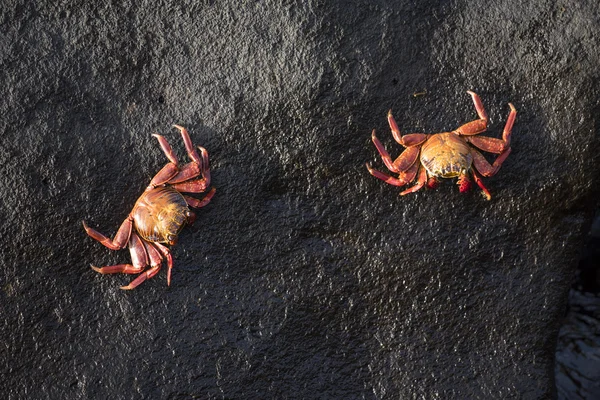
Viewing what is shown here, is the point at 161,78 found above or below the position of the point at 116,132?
above

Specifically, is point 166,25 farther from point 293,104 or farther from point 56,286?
point 56,286

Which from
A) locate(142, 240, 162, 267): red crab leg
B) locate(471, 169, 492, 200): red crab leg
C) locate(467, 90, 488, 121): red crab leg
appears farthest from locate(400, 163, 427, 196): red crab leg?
locate(142, 240, 162, 267): red crab leg

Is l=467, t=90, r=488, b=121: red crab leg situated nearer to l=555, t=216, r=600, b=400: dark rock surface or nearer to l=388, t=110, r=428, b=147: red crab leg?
l=388, t=110, r=428, b=147: red crab leg

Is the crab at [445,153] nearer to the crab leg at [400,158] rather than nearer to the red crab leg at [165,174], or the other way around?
the crab leg at [400,158]

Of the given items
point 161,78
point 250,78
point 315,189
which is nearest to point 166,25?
point 161,78

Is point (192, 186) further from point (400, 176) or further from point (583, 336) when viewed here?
point (583, 336)

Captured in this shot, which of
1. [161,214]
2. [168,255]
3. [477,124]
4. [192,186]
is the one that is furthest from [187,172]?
[477,124]
